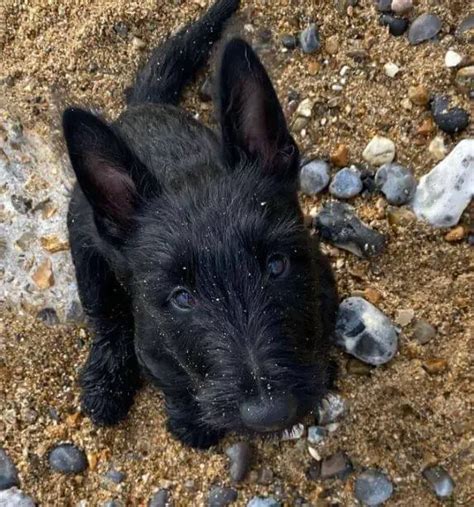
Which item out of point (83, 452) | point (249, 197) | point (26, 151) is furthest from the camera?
point (26, 151)

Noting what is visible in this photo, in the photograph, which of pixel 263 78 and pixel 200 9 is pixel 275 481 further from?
pixel 200 9

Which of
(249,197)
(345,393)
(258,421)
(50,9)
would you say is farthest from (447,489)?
(50,9)

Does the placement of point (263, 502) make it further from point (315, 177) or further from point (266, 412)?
point (315, 177)

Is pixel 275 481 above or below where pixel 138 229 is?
below

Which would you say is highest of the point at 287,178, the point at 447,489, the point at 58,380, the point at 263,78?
the point at 263,78

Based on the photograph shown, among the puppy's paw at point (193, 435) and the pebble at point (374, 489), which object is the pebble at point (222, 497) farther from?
the pebble at point (374, 489)
